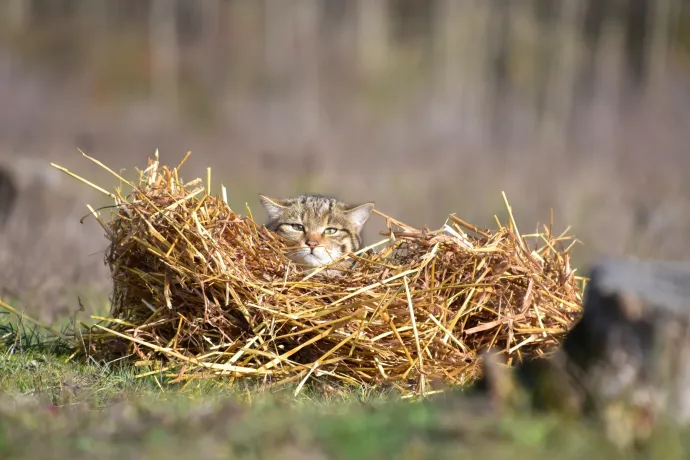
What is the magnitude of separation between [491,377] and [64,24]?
20.3m

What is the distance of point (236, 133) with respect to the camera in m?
17.3

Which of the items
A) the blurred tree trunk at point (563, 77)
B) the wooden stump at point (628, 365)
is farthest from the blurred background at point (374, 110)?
the wooden stump at point (628, 365)

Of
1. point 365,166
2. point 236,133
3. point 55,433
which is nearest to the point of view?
point 55,433

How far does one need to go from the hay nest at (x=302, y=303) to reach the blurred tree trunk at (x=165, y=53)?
14.1m

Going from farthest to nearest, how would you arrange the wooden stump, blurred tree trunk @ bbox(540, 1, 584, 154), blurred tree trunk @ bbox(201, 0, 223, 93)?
blurred tree trunk @ bbox(201, 0, 223, 93) → blurred tree trunk @ bbox(540, 1, 584, 154) → the wooden stump

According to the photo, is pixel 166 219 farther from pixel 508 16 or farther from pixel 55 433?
pixel 508 16

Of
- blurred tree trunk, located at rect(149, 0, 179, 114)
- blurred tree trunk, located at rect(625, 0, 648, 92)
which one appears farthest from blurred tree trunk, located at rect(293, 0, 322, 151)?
blurred tree trunk, located at rect(625, 0, 648, 92)

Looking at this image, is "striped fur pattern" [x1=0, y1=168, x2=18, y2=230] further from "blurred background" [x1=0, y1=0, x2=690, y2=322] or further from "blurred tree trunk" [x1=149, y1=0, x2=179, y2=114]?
"blurred tree trunk" [x1=149, y1=0, x2=179, y2=114]

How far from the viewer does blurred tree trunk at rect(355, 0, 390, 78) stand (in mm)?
20203

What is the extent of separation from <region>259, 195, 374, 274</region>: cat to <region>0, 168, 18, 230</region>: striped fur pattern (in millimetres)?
4993

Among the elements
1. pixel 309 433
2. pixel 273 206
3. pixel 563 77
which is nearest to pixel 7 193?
pixel 273 206

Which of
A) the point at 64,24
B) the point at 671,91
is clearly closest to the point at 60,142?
the point at 64,24

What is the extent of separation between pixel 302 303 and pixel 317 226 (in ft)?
2.79

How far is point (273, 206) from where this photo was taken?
5551mm
